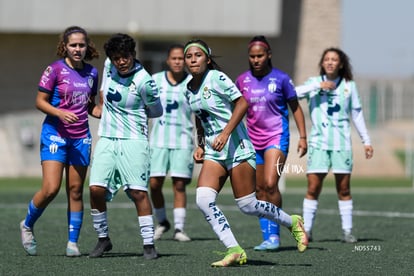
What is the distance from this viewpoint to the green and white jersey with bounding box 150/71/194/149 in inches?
539

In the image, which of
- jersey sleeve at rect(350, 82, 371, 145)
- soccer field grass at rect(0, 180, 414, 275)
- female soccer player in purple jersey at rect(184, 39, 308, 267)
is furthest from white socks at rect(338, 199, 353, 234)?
female soccer player in purple jersey at rect(184, 39, 308, 267)

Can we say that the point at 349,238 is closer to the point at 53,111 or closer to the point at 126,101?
the point at 126,101

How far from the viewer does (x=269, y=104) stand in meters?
11.6

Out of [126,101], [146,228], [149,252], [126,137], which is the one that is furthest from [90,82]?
[149,252]

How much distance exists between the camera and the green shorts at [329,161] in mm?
12906

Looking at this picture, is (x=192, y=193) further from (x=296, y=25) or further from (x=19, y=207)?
(x=296, y=25)

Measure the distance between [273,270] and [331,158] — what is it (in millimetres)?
3673

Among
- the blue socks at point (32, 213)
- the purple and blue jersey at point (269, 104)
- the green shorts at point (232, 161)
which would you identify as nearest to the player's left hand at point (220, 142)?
the green shorts at point (232, 161)

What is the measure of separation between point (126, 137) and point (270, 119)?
1964mm

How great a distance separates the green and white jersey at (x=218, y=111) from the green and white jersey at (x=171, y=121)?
3.74 m

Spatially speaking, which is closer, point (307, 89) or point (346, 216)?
point (307, 89)

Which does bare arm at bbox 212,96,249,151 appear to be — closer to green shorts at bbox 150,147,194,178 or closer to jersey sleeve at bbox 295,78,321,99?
jersey sleeve at bbox 295,78,321,99

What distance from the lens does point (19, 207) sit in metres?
18.3

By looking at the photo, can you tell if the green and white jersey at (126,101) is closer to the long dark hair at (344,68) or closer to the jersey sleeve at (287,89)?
the jersey sleeve at (287,89)
